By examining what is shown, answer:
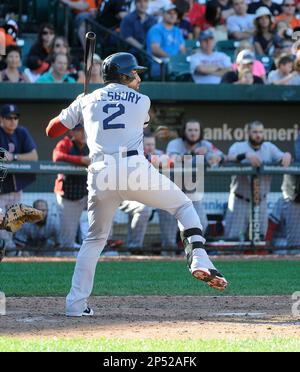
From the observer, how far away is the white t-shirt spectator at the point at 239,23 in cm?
1538

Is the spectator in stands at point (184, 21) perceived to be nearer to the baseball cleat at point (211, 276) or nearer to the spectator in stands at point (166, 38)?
the spectator in stands at point (166, 38)

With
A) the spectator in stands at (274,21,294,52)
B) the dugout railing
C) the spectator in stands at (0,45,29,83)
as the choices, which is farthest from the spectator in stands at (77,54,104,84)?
the spectator in stands at (274,21,294,52)

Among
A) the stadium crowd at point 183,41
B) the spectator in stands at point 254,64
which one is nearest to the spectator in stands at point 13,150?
the stadium crowd at point 183,41

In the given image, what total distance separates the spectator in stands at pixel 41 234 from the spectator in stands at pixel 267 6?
19.1 ft

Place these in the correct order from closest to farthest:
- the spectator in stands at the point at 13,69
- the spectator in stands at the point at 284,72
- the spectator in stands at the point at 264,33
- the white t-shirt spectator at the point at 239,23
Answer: the spectator in stands at the point at 13,69
the spectator in stands at the point at 284,72
the spectator in stands at the point at 264,33
the white t-shirt spectator at the point at 239,23

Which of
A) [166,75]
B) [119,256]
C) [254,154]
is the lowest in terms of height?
[119,256]

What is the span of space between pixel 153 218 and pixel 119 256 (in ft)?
2.42

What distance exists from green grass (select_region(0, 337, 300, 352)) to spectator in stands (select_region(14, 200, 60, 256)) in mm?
6529

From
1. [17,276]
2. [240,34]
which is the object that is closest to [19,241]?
[17,276]

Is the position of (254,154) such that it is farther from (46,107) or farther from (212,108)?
(46,107)

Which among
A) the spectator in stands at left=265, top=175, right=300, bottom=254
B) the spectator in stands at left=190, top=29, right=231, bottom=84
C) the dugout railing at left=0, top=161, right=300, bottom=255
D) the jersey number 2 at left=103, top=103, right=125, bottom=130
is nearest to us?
the jersey number 2 at left=103, top=103, right=125, bottom=130

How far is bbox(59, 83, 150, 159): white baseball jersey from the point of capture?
6434mm

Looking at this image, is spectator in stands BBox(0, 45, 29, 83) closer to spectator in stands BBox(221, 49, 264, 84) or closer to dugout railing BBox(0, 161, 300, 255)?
dugout railing BBox(0, 161, 300, 255)
